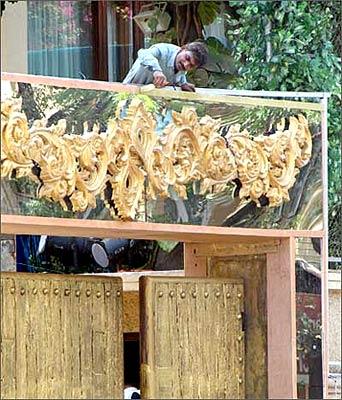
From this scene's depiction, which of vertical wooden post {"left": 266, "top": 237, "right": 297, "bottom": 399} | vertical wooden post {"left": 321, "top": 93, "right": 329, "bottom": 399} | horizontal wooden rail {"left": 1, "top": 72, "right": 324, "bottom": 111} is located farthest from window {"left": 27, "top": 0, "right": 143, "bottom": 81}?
vertical wooden post {"left": 266, "top": 237, "right": 297, "bottom": 399}

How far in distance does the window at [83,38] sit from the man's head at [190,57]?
68cm

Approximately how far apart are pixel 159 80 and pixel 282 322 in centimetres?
147

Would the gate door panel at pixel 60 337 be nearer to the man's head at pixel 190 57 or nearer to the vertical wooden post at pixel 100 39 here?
the man's head at pixel 190 57

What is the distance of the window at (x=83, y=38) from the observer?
8.11 m

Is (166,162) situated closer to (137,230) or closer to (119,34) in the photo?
(137,230)

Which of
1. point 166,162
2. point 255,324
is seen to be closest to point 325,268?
point 255,324

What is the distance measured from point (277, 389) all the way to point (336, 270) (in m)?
0.93

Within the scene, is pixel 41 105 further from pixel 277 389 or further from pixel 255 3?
pixel 255 3

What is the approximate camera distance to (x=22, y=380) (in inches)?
249

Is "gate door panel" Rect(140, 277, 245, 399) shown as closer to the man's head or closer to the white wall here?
the man's head

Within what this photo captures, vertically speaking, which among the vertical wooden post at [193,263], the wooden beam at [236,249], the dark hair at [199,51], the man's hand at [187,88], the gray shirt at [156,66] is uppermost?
the dark hair at [199,51]

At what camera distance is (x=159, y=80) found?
21.3ft

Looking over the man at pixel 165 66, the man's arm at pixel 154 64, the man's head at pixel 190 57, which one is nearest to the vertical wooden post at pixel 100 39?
the man's head at pixel 190 57

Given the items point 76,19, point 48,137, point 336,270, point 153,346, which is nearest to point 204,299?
point 153,346
